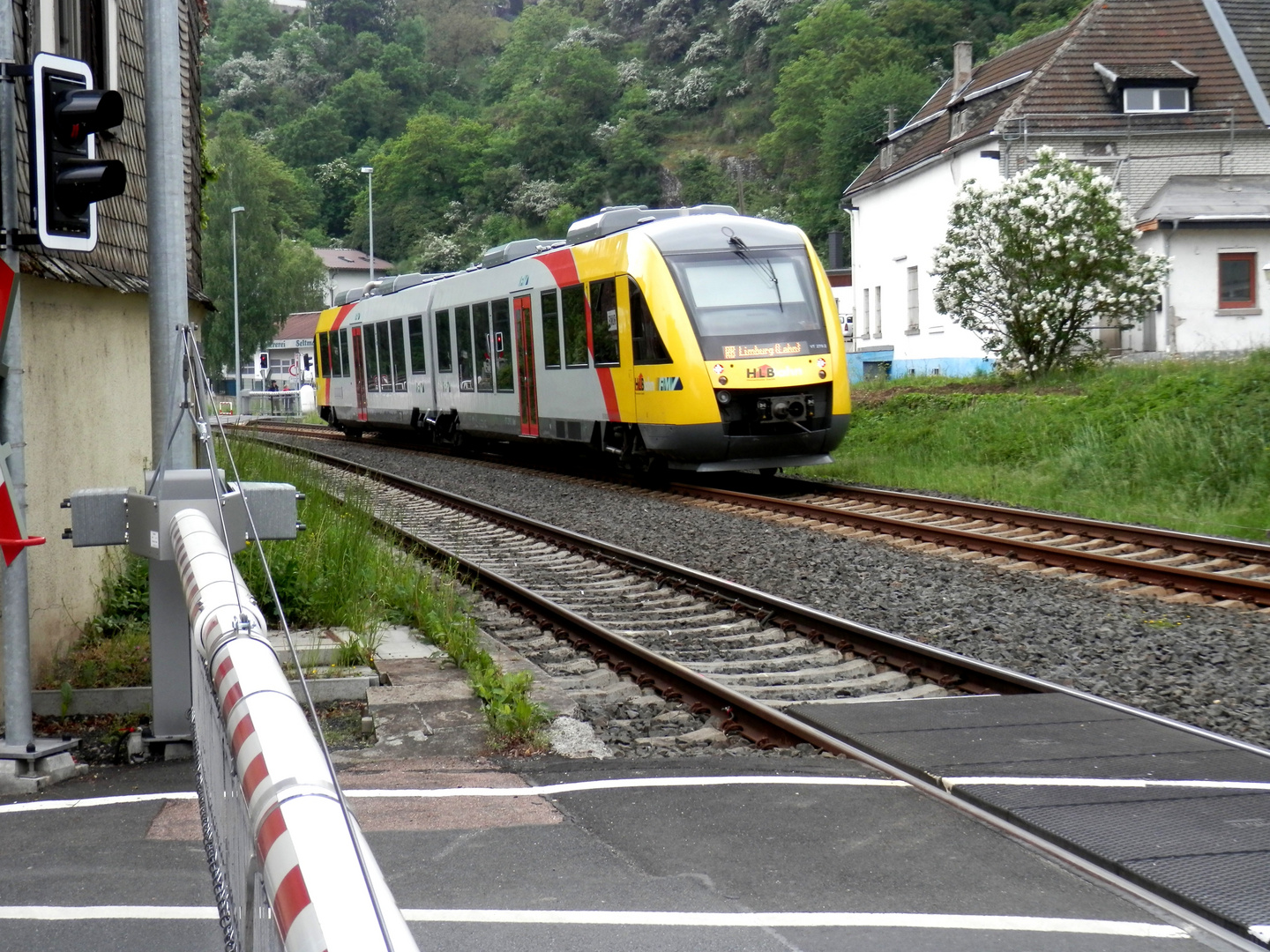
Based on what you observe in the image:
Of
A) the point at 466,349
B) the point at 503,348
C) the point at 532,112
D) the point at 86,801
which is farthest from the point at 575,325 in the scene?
the point at 532,112

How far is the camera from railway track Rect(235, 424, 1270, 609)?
997cm

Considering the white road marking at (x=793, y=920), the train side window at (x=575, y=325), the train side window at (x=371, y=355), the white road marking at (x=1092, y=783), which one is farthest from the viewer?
the train side window at (x=371, y=355)

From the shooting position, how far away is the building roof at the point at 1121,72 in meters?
39.1

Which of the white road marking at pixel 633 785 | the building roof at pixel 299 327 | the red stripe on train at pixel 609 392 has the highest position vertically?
the building roof at pixel 299 327

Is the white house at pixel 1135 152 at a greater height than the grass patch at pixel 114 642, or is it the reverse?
the white house at pixel 1135 152

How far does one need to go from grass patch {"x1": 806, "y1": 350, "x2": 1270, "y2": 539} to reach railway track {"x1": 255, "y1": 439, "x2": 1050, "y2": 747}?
5800 mm

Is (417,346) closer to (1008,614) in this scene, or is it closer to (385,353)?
(385,353)

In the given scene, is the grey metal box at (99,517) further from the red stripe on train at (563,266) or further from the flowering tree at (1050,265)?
the flowering tree at (1050,265)

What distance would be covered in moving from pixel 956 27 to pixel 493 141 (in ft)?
111

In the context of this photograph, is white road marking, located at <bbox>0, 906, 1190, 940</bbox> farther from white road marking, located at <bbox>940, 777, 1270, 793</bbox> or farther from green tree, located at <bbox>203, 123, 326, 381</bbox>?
green tree, located at <bbox>203, 123, 326, 381</bbox>

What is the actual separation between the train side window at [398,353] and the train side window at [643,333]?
451 inches

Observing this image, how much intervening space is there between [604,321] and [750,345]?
7.09 feet

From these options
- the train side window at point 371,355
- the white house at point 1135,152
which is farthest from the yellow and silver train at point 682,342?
the white house at point 1135,152

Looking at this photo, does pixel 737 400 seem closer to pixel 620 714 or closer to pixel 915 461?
pixel 915 461
